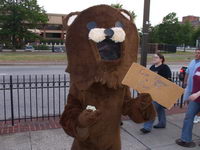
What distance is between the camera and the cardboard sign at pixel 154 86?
223 cm

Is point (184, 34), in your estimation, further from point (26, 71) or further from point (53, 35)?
point (53, 35)

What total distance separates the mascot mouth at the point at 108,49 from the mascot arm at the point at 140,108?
0.47 meters

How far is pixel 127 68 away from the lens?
2.21m

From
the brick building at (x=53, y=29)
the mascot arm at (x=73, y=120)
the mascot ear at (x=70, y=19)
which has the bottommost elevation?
the mascot arm at (x=73, y=120)

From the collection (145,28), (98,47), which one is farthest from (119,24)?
(145,28)

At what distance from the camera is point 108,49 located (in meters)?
2.13

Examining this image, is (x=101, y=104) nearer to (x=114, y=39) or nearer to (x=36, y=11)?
(x=114, y=39)

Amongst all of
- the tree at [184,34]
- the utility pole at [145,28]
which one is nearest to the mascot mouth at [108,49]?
the utility pole at [145,28]

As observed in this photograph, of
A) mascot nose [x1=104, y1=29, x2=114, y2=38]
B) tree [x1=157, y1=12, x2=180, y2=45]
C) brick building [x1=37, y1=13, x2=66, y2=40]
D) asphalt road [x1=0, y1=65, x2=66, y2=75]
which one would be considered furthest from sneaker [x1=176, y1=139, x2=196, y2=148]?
brick building [x1=37, y1=13, x2=66, y2=40]

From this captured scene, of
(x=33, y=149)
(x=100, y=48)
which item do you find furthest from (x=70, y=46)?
(x=33, y=149)

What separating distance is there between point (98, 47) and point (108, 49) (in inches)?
3.6

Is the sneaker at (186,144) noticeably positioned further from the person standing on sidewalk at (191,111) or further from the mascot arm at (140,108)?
the mascot arm at (140,108)

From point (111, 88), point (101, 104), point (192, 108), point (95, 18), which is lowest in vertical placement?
point (192, 108)

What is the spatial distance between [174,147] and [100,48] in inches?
122
